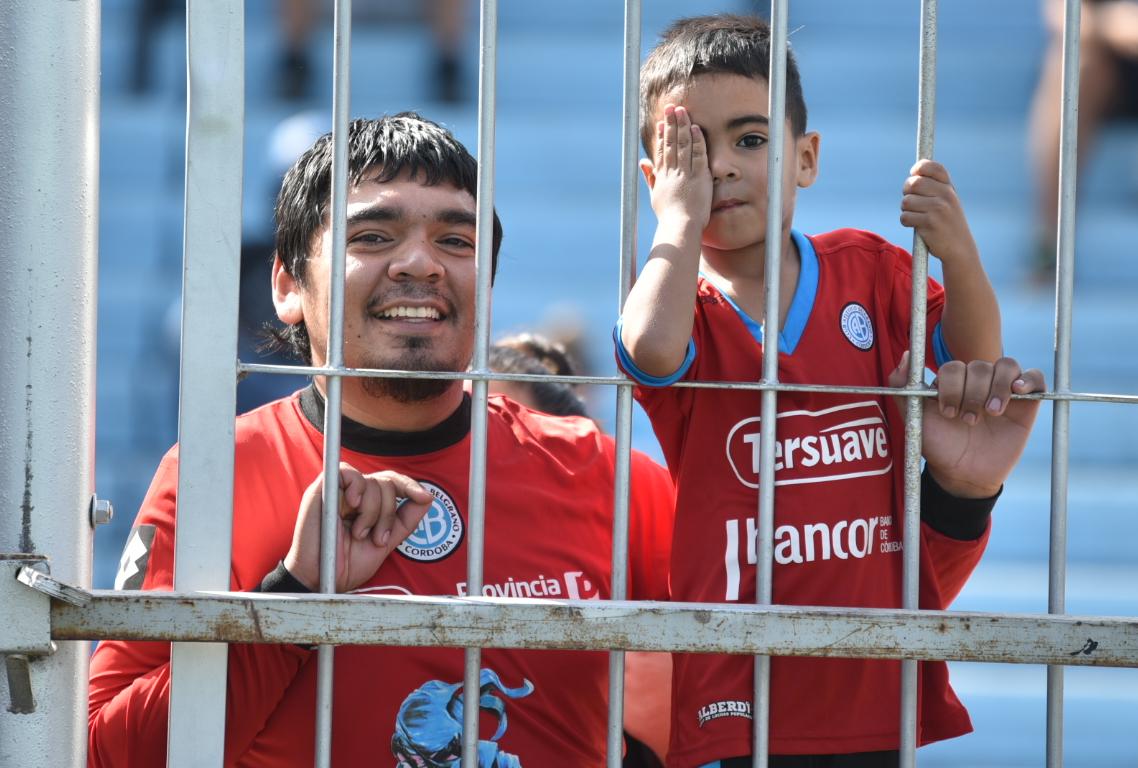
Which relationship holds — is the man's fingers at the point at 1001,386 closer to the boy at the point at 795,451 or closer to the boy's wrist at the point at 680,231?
the boy at the point at 795,451

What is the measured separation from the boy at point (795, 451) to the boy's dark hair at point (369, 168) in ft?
1.15

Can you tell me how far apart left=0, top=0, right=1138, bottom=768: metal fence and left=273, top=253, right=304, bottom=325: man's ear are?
0.71 metres

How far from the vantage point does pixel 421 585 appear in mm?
1904

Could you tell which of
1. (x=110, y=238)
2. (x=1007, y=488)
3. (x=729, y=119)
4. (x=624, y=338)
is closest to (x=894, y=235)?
(x=1007, y=488)

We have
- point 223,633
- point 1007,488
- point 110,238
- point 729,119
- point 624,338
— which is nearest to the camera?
point 223,633

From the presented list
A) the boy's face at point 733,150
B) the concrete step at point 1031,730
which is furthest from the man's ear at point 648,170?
the concrete step at point 1031,730

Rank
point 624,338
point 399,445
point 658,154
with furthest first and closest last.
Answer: point 399,445, point 658,154, point 624,338

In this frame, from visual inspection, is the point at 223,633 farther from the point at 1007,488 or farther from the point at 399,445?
the point at 1007,488

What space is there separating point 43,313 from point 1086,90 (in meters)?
5.03

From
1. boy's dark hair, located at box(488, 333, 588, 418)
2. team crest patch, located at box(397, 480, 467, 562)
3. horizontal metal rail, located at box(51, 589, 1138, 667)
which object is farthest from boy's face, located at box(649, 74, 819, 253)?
boy's dark hair, located at box(488, 333, 588, 418)

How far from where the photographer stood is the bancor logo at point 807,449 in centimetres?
181

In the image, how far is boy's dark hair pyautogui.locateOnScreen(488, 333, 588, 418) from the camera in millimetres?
3006

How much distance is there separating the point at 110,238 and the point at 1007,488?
11.9ft

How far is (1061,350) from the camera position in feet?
5.06
